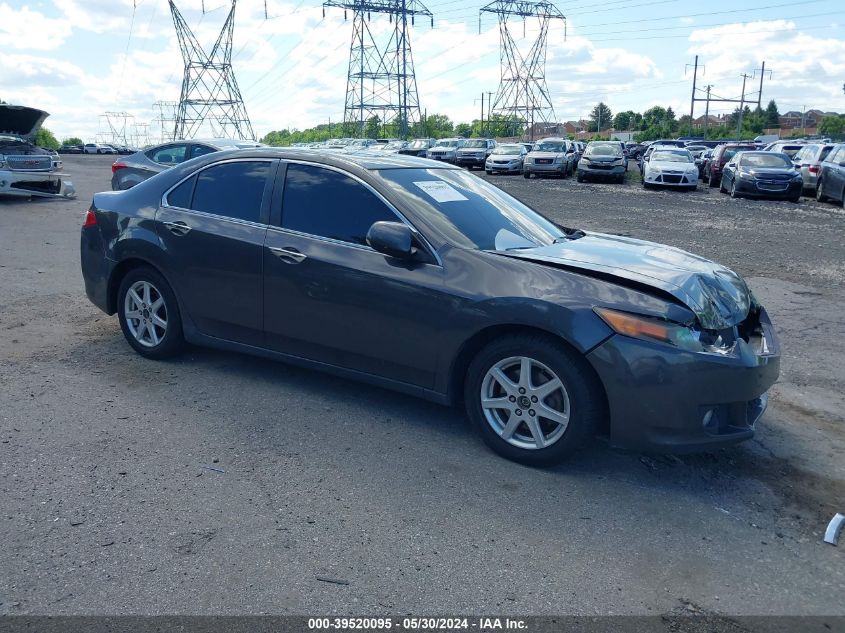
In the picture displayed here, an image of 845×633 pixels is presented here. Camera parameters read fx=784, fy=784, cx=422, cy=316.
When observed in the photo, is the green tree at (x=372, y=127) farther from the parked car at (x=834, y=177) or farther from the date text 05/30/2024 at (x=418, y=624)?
the date text 05/30/2024 at (x=418, y=624)

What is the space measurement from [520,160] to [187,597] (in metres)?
33.3

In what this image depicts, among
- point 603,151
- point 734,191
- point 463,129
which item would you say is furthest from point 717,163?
point 463,129

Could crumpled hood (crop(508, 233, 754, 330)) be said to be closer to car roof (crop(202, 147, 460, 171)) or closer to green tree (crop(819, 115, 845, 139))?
car roof (crop(202, 147, 460, 171))

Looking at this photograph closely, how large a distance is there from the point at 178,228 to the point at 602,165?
26.0 meters

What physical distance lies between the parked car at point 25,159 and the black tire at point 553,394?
51.5ft

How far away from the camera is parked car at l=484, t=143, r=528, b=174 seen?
34.6 m

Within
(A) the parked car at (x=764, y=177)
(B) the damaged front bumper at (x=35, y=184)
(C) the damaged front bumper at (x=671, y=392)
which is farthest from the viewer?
(A) the parked car at (x=764, y=177)

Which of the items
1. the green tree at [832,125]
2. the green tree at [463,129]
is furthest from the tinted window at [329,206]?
the green tree at [832,125]

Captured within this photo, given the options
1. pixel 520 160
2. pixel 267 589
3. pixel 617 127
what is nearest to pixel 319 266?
pixel 267 589

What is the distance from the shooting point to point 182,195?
568 cm

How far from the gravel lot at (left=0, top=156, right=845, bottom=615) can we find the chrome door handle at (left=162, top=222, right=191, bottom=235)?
38.9 inches

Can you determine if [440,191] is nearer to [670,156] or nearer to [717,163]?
[670,156]

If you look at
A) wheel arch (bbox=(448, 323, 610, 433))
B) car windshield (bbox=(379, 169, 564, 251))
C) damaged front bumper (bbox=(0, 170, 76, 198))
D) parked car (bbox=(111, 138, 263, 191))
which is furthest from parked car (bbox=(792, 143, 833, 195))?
wheel arch (bbox=(448, 323, 610, 433))

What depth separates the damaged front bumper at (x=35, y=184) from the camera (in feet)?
58.0
